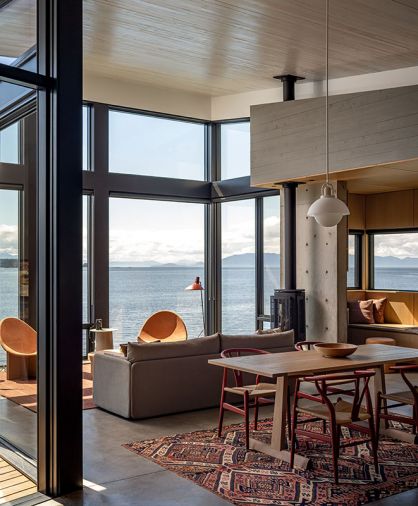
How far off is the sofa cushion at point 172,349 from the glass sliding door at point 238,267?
4624 millimetres

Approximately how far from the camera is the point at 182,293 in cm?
1202

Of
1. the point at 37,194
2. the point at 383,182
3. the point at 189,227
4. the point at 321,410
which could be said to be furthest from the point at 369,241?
the point at 37,194

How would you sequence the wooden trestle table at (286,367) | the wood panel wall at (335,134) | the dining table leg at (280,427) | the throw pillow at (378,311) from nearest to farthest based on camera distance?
the wooden trestle table at (286,367), the dining table leg at (280,427), the wood panel wall at (335,134), the throw pillow at (378,311)

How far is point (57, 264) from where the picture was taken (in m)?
4.36

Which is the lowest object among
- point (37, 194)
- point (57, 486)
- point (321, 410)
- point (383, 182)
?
point (57, 486)

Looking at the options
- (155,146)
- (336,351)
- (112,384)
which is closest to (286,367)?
(336,351)

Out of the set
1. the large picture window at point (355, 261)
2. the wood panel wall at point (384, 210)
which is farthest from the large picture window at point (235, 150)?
the large picture window at point (355, 261)

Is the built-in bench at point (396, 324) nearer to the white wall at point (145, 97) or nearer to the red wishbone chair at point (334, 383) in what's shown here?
the red wishbone chair at point (334, 383)

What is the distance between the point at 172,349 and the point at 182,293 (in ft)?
17.8

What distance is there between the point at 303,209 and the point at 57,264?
6025mm

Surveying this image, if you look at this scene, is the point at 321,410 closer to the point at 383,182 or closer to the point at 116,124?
the point at 383,182

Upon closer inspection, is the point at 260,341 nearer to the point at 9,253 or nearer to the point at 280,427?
the point at 280,427

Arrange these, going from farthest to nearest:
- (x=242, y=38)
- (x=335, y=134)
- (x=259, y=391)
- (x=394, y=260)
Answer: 1. (x=394, y=260)
2. (x=335, y=134)
3. (x=242, y=38)
4. (x=259, y=391)

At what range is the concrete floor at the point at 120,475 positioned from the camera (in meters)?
4.28
